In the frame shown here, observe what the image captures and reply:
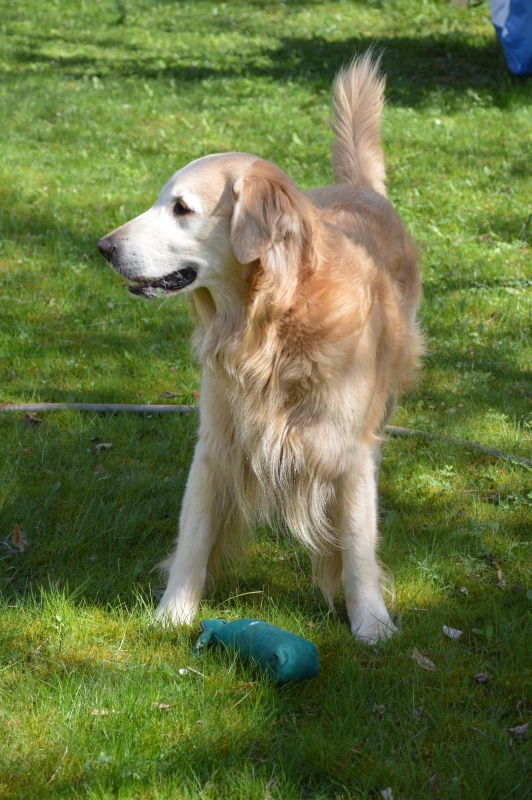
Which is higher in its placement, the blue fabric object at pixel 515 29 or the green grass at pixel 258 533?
the blue fabric object at pixel 515 29

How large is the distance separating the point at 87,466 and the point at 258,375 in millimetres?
1498

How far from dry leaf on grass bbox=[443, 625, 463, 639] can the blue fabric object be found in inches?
368

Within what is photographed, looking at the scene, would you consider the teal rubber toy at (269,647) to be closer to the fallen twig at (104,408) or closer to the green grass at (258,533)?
the green grass at (258,533)

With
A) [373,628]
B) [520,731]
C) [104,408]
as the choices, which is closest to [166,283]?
[373,628]

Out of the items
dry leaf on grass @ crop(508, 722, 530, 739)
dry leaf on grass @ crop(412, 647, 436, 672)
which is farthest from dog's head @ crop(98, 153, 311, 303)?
dry leaf on grass @ crop(508, 722, 530, 739)

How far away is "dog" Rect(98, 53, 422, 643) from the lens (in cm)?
309

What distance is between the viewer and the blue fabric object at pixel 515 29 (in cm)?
1053

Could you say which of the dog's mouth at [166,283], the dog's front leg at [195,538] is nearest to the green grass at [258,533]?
the dog's front leg at [195,538]

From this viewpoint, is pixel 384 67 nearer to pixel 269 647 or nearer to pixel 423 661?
pixel 423 661

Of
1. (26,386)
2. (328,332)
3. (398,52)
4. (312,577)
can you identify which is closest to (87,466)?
(26,386)

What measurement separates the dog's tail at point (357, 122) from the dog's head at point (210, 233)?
1667 millimetres

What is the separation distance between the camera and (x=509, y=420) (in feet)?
15.9

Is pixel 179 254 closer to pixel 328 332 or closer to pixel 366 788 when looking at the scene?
pixel 328 332

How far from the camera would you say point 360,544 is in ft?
11.3
